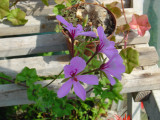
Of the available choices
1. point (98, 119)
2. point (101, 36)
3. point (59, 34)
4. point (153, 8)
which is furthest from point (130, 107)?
point (101, 36)

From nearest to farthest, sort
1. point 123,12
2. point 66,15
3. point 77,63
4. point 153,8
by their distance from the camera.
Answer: point 77,63 → point 66,15 → point 123,12 → point 153,8

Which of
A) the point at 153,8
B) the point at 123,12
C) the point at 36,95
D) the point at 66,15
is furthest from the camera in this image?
the point at 153,8

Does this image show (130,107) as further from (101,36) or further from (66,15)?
(101,36)

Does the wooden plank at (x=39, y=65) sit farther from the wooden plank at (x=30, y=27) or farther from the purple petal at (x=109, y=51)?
the purple petal at (x=109, y=51)

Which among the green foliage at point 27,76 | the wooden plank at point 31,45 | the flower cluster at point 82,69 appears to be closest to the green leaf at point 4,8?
the wooden plank at point 31,45

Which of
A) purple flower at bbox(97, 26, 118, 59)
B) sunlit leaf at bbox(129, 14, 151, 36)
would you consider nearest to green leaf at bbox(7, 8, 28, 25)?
sunlit leaf at bbox(129, 14, 151, 36)

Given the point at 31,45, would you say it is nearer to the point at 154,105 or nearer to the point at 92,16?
the point at 92,16

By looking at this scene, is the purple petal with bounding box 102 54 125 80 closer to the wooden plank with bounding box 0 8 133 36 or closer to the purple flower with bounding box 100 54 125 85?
the purple flower with bounding box 100 54 125 85
